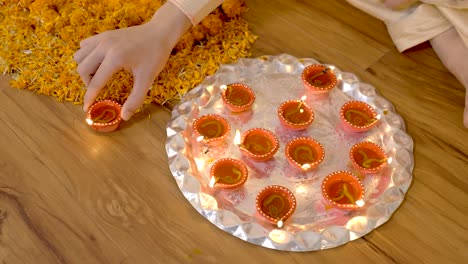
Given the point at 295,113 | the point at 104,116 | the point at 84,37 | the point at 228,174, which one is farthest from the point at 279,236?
the point at 84,37

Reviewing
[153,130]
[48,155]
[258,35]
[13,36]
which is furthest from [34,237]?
[258,35]

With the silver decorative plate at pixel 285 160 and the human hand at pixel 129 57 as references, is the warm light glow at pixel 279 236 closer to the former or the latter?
the silver decorative plate at pixel 285 160

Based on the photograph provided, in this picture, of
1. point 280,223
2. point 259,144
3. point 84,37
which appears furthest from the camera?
point 84,37

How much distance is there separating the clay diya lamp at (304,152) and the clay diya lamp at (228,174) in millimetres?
82

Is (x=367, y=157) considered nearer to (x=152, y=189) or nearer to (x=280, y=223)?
(x=280, y=223)

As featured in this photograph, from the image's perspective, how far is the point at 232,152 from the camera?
808mm

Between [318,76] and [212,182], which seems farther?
[318,76]

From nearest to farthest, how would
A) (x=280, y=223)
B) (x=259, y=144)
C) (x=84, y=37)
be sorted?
(x=280, y=223), (x=259, y=144), (x=84, y=37)

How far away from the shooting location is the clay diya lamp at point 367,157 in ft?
2.53

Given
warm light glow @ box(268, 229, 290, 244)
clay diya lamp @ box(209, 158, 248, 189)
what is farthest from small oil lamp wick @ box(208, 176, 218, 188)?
warm light glow @ box(268, 229, 290, 244)

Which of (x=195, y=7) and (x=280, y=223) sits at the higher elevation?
(x=195, y=7)

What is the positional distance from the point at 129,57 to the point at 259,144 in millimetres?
263

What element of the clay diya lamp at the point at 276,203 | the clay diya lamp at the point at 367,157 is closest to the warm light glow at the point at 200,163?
the clay diya lamp at the point at 276,203

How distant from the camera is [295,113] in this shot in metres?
0.85
